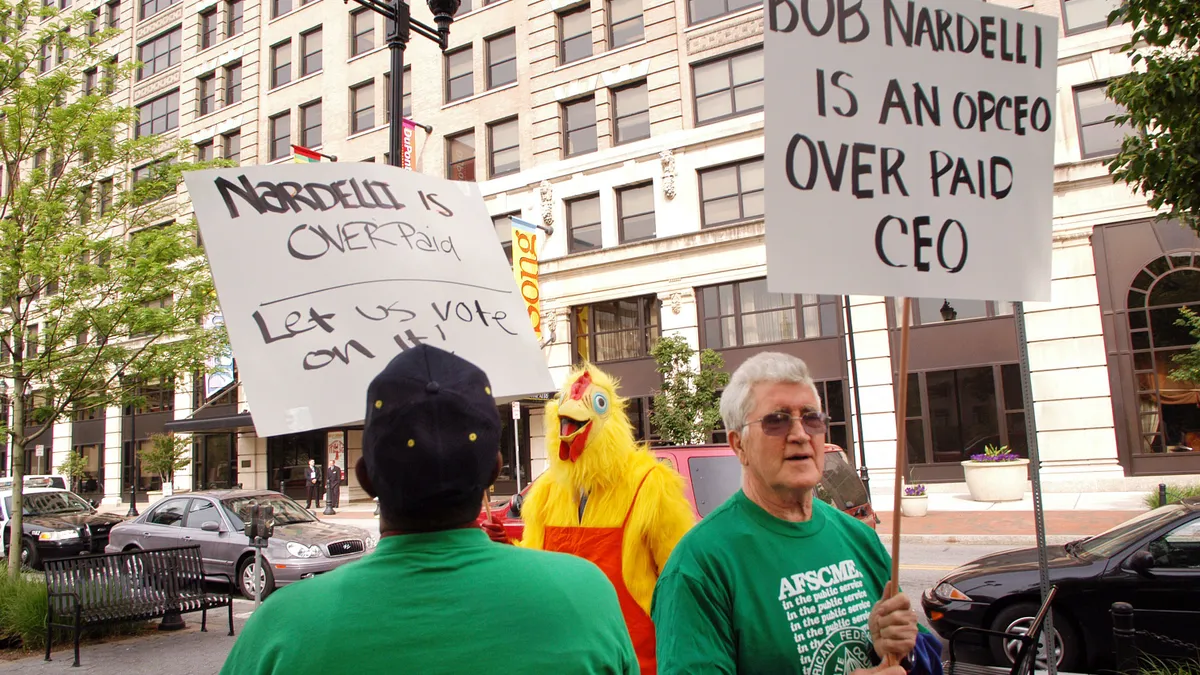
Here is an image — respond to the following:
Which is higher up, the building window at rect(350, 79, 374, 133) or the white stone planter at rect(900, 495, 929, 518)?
the building window at rect(350, 79, 374, 133)

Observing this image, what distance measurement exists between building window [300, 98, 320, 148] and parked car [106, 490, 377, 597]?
74.7 ft

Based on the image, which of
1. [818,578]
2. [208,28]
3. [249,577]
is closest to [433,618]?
[818,578]

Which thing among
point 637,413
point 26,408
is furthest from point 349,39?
point 26,408

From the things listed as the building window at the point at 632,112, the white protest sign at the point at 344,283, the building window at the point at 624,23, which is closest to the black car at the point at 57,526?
the white protest sign at the point at 344,283

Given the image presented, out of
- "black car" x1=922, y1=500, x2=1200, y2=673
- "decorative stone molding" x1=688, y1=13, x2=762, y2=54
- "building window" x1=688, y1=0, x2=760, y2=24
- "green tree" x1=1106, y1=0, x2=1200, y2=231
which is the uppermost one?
"building window" x1=688, y1=0, x2=760, y2=24

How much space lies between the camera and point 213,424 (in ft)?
103

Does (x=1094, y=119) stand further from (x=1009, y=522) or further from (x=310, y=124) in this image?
(x=310, y=124)

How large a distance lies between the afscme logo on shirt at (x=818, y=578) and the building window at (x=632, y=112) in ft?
80.0

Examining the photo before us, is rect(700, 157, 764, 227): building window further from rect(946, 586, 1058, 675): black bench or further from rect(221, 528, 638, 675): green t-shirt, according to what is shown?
rect(221, 528, 638, 675): green t-shirt

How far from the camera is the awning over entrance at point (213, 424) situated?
31.0m

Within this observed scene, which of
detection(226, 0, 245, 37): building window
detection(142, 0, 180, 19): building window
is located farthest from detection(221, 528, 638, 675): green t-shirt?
detection(142, 0, 180, 19): building window

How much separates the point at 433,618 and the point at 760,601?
115cm

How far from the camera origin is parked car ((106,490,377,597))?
11.5m

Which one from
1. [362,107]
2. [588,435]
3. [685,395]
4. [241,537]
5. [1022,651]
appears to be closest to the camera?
[1022,651]
